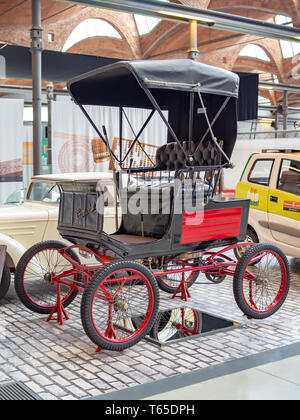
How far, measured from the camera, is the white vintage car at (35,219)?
5.59 m

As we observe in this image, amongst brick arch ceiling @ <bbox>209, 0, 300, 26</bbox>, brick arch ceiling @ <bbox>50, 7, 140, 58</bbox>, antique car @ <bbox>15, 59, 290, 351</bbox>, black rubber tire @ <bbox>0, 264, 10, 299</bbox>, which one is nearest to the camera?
antique car @ <bbox>15, 59, 290, 351</bbox>

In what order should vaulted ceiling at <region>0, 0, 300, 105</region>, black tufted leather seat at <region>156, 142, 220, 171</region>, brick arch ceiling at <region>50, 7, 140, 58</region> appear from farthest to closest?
brick arch ceiling at <region>50, 7, 140, 58</region> < vaulted ceiling at <region>0, 0, 300, 105</region> < black tufted leather seat at <region>156, 142, 220, 171</region>

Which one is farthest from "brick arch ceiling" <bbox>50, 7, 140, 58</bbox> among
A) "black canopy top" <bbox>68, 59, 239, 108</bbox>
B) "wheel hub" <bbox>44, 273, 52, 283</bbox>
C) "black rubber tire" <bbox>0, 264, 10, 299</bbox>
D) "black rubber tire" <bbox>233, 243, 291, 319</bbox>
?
"black rubber tire" <bbox>233, 243, 291, 319</bbox>

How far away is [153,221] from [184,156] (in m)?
0.91

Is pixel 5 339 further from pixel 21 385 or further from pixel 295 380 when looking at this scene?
pixel 295 380

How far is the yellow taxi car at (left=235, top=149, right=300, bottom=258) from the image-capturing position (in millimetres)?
6938

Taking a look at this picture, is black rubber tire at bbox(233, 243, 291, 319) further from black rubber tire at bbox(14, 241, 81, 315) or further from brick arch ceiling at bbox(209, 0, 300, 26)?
brick arch ceiling at bbox(209, 0, 300, 26)

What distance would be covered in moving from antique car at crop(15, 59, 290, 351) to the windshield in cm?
97

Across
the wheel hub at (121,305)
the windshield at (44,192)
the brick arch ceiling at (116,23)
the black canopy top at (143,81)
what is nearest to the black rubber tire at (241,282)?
the wheel hub at (121,305)

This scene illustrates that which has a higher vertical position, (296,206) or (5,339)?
(296,206)

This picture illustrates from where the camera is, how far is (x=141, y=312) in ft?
17.4
